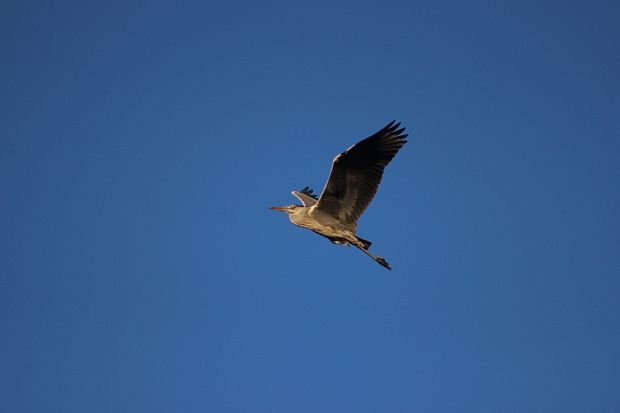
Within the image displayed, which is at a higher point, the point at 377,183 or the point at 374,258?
the point at 377,183

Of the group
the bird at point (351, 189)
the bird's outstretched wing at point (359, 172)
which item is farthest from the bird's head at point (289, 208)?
the bird's outstretched wing at point (359, 172)

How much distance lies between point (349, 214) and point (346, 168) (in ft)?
3.69

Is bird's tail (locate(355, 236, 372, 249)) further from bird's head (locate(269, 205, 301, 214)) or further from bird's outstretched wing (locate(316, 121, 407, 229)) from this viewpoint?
bird's head (locate(269, 205, 301, 214))

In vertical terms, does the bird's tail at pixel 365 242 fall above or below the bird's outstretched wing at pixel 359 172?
below

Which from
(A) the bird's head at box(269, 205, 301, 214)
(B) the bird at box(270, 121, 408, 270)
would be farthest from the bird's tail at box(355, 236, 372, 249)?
(A) the bird's head at box(269, 205, 301, 214)

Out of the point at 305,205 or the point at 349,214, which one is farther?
the point at 305,205

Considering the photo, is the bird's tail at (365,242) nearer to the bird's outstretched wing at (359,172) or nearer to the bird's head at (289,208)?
the bird's outstretched wing at (359,172)

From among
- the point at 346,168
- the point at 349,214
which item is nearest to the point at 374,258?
the point at 349,214

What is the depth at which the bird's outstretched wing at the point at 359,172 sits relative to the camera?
52.0 feet

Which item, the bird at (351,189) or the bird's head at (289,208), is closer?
the bird at (351,189)

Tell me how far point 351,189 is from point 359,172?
0.42 m

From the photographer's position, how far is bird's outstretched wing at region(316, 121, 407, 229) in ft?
52.0

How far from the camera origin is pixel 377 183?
16.2 meters

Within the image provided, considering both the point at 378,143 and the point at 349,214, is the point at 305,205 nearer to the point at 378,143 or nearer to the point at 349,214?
the point at 349,214
